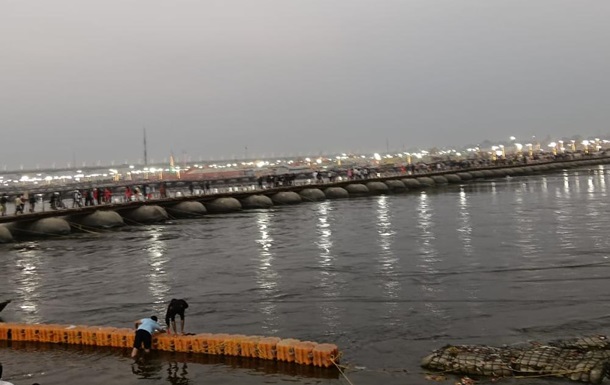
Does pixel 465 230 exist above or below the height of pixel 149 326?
below

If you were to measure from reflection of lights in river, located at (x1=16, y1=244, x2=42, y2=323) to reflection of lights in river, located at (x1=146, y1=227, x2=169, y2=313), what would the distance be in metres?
4.40

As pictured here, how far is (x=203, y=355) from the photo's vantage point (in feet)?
49.1

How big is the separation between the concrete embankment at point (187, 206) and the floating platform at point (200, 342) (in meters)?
30.2

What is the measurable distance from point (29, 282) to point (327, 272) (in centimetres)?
1465

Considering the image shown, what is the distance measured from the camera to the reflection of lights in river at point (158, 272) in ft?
73.8

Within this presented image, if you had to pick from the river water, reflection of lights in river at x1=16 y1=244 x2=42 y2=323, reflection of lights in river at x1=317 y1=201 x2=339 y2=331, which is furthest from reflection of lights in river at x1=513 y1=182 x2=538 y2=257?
reflection of lights in river at x1=16 y1=244 x2=42 y2=323

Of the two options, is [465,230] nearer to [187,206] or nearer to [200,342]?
[200,342]

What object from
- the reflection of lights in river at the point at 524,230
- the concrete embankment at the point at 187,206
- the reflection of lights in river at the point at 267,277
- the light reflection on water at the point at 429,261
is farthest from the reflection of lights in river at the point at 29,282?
the reflection of lights in river at the point at 524,230

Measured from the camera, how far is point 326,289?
2262 centimetres

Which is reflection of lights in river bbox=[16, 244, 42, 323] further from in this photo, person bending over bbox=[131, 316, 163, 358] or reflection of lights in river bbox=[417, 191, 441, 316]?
reflection of lights in river bbox=[417, 191, 441, 316]

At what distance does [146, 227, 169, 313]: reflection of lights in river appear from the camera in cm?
2250

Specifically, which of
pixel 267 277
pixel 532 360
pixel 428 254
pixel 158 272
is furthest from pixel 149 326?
pixel 428 254

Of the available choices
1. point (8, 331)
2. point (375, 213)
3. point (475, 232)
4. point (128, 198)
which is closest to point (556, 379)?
point (8, 331)

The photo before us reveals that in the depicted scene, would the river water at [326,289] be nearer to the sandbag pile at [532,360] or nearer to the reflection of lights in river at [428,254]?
the reflection of lights in river at [428,254]
